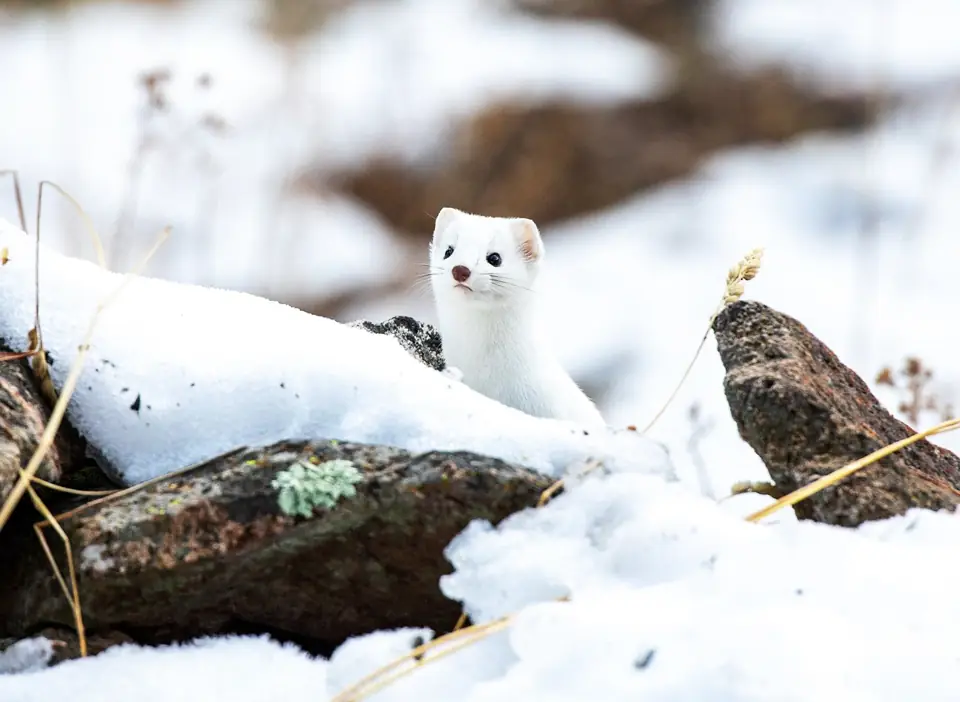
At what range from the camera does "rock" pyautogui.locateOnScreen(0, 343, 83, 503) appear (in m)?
1.12

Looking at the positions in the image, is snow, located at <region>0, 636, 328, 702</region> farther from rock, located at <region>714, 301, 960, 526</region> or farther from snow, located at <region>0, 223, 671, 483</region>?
rock, located at <region>714, 301, 960, 526</region>

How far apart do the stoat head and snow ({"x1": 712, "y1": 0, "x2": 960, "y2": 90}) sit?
15.8 ft

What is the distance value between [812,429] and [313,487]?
62cm

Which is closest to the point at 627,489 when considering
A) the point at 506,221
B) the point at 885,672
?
the point at 885,672

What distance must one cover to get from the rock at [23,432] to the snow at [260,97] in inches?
111

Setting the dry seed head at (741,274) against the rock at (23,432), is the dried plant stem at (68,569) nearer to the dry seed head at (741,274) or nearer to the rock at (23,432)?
the rock at (23,432)

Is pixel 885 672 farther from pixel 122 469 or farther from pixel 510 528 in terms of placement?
pixel 122 469

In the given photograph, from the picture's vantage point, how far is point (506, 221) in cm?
199

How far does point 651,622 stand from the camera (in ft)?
3.12

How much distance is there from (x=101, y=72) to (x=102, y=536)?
5.55 metres

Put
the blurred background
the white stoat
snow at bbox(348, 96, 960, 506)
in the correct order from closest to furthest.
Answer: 1. the white stoat
2. snow at bbox(348, 96, 960, 506)
3. the blurred background

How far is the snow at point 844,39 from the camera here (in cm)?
636

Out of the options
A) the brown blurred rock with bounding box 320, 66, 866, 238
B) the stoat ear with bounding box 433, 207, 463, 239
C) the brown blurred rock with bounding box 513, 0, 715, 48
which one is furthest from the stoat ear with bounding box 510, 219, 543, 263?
the brown blurred rock with bounding box 513, 0, 715, 48

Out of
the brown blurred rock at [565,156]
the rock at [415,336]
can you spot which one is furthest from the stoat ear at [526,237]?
the brown blurred rock at [565,156]
